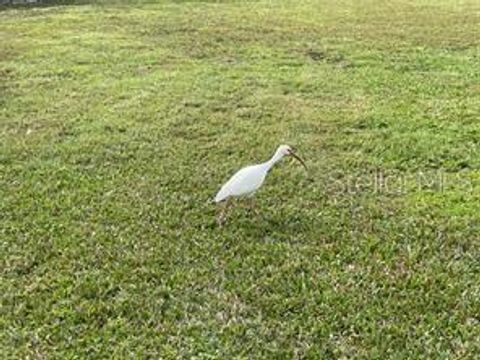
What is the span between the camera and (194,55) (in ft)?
75.6

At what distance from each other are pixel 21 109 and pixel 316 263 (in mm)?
10253

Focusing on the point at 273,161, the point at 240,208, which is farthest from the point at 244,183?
the point at 240,208

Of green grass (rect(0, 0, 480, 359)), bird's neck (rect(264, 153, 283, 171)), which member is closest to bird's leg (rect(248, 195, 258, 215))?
green grass (rect(0, 0, 480, 359))

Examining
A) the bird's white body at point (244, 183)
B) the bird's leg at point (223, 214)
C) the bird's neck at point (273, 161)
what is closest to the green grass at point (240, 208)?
the bird's leg at point (223, 214)

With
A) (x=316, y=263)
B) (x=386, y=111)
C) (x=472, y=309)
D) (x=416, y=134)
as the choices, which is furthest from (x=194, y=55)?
(x=472, y=309)

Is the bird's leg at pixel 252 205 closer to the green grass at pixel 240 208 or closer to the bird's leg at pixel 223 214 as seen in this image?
the green grass at pixel 240 208

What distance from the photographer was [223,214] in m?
10.5

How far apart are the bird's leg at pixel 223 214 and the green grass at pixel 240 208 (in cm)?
14

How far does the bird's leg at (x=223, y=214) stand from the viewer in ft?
34.2

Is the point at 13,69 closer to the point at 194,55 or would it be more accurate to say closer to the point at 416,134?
the point at 194,55

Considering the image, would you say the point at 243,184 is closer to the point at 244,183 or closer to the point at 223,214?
the point at 244,183

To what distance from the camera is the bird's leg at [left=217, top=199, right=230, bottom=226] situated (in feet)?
34.2

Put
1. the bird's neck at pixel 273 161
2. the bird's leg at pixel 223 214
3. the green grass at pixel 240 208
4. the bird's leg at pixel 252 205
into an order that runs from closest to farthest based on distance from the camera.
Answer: the green grass at pixel 240 208 → the bird's neck at pixel 273 161 → the bird's leg at pixel 223 214 → the bird's leg at pixel 252 205

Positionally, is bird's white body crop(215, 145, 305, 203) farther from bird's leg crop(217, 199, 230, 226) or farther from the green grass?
the green grass
